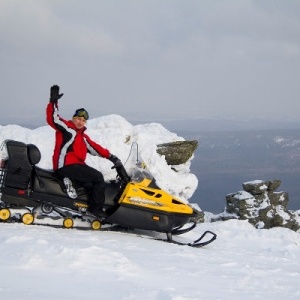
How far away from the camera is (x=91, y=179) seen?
22.5 feet

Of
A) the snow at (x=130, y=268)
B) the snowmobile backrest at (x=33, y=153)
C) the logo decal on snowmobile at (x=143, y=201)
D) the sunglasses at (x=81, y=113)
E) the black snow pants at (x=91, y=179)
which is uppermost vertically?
the sunglasses at (x=81, y=113)

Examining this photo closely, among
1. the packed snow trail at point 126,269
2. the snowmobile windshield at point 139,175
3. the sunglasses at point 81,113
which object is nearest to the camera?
the packed snow trail at point 126,269

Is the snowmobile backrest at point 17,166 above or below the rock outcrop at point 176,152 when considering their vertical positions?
above

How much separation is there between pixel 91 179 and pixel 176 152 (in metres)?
9.82

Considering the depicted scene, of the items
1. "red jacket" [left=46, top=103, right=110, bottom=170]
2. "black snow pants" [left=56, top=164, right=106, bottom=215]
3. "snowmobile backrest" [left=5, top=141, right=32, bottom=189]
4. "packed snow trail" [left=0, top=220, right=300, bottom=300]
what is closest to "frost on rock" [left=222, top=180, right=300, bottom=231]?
"packed snow trail" [left=0, top=220, right=300, bottom=300]

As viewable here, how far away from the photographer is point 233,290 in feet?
14.2

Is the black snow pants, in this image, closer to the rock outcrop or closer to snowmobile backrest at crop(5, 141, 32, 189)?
snowmobile backrest at crop(5, 141, 32, 189)

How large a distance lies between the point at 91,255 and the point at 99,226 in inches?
96.4

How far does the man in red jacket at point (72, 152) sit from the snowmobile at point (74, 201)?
18cm

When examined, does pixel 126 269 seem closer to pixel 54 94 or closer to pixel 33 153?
pixel 33 153

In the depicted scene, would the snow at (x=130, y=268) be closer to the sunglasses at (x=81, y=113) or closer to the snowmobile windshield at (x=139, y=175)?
the snowmobile windshield at (x=139, y=175)

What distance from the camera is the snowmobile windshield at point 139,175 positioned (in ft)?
24.0

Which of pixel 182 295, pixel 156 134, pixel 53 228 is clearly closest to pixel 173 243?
pixel 53 228

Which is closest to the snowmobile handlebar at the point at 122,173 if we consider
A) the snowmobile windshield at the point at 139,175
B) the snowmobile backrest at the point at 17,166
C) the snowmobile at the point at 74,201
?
the snowmobile at the point at 74,201
